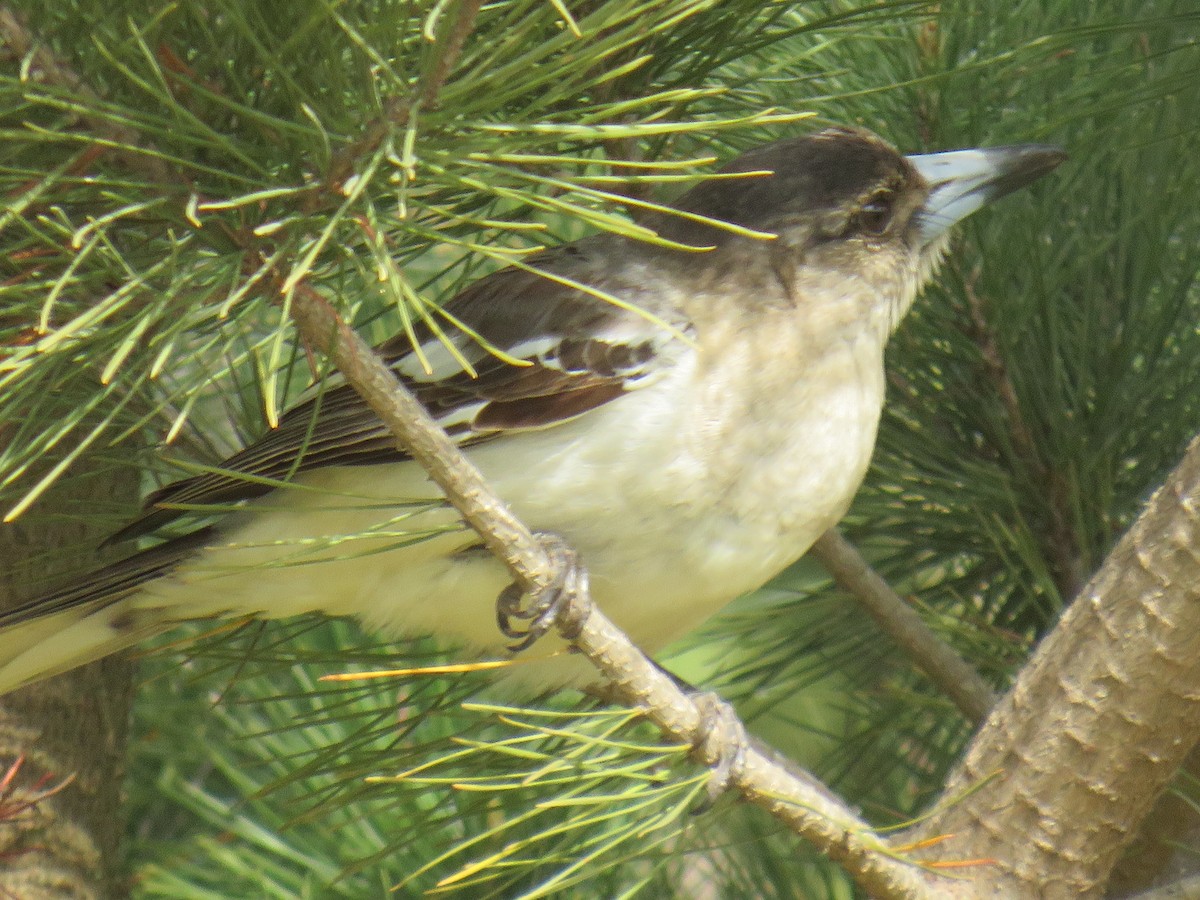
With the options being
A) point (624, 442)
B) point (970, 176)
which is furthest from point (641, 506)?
point (970, 176)

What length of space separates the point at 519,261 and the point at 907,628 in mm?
1026

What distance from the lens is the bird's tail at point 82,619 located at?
2.10m

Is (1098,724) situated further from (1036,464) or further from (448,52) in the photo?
(448,52)

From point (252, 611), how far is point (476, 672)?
0.36 meters

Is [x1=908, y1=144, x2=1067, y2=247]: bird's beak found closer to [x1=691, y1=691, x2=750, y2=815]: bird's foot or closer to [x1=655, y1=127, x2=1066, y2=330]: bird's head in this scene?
[x1=655, y1=127, x2=1066, y2=330]: bird's head

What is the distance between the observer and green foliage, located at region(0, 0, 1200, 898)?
132 cm

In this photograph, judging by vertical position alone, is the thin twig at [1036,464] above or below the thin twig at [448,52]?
below

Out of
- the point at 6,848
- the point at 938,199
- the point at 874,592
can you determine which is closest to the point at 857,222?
the point at 938,199

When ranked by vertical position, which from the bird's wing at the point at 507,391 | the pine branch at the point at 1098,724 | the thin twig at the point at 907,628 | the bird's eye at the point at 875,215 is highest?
the bird's wing at the point at 507,391

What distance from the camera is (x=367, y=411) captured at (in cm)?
214

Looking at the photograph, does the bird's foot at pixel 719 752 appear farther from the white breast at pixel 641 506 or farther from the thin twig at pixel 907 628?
the thin twig at pixel 907 628

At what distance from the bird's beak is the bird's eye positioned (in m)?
0.06

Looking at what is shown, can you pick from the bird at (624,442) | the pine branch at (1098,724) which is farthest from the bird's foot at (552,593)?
the pine branch at (1098,724)

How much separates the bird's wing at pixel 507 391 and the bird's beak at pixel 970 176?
0.48 metres
